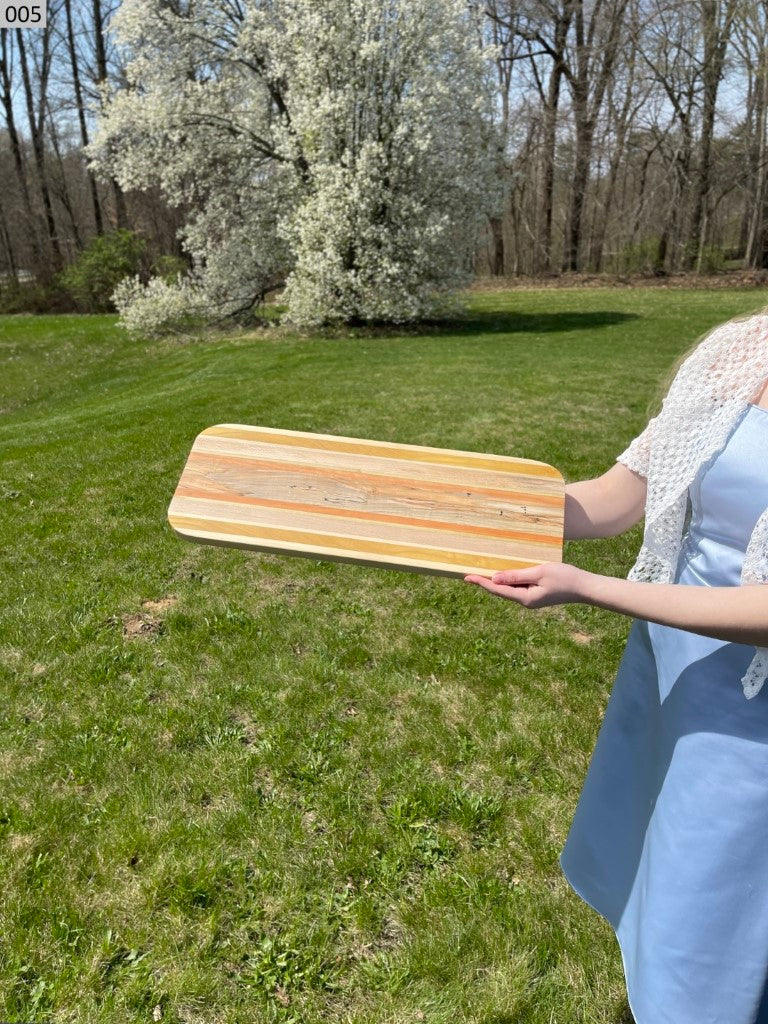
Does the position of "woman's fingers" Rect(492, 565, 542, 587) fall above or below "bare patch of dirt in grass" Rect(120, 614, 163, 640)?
above

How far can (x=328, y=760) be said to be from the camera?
349 centimetres

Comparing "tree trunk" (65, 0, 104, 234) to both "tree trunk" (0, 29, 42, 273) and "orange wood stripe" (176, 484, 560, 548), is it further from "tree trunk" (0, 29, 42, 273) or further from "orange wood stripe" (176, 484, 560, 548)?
"orange wood stripe" (176, 484, 560, 548)

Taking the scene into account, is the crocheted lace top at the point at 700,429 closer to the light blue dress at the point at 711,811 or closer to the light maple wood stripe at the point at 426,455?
the light blue dress at the point at 711,811

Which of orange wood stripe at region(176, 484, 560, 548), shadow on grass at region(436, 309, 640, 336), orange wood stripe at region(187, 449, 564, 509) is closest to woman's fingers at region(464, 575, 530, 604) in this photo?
orange wood stripe at region(176, 484, 560, 548)

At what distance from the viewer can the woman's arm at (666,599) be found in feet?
4.43

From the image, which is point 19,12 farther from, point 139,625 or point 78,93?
point 139,625

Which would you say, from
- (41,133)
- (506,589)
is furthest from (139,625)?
(41,133)

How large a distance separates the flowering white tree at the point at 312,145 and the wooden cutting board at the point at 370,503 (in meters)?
16.6

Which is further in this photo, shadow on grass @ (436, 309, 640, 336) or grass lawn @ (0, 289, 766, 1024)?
shadow on grass @ (436, 309, 640, 336)

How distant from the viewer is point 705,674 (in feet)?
5.15

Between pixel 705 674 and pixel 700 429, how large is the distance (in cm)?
53

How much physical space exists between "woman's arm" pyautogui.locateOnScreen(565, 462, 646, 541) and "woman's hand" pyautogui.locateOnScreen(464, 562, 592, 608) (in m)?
0.28

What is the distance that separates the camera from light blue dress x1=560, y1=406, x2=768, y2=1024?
4.81ft

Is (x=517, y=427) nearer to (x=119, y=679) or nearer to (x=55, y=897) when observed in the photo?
(x=119, y=679)
